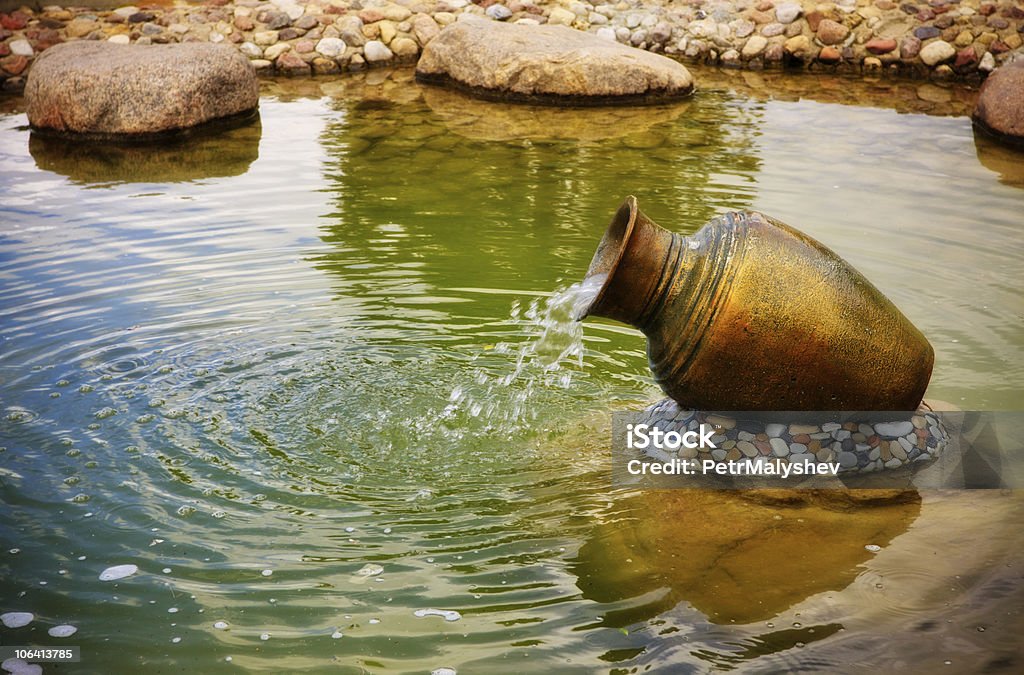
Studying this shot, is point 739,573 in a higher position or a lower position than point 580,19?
lower

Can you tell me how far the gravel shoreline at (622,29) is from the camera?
48.2 ft

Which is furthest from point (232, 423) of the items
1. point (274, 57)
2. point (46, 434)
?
point (274, 57)

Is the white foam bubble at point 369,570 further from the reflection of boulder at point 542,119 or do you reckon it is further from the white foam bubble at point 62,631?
the reflection of boulder at point 542,119

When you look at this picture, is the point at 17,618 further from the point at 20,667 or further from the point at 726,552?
the point at 726,552

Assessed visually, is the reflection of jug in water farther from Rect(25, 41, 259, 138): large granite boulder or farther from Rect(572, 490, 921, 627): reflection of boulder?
Rect(25, 41, 259, 138): large granite boulder

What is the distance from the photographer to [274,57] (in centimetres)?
1526

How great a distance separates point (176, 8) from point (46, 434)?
40.0 feet

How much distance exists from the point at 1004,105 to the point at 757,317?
330 inches

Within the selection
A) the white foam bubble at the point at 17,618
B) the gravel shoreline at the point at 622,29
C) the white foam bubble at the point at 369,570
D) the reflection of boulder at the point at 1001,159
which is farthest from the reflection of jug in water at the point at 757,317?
the gravel shoreline at the point at 622,29

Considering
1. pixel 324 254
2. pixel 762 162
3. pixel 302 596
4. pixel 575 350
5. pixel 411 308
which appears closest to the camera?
pixel 302 596

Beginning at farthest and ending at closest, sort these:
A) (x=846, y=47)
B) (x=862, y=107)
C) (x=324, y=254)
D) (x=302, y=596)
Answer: (x=846, y=47), (x=862, y=107), (x=324, y=254), (x=302, y=596)

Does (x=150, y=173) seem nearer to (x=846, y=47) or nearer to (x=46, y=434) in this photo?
(x=46, y=434)

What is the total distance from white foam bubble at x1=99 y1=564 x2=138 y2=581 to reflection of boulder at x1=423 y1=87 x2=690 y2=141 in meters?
7.77

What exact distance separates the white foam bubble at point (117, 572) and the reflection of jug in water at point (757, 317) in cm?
212
